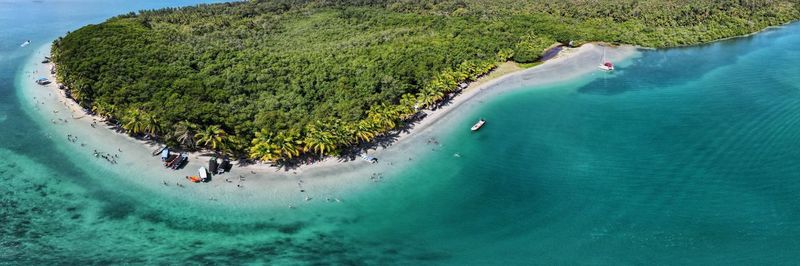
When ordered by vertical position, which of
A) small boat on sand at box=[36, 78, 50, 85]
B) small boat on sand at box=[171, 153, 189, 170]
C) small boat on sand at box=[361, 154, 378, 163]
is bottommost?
small boat on sand at box=[361, 154, 378, 163]

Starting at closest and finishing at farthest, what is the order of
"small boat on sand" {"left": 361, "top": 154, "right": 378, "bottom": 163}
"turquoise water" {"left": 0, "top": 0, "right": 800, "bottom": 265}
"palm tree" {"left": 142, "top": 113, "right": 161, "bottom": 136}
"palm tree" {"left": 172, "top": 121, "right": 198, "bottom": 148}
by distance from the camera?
"turquoise water" {"left": 0, "top": 0, "right": 800, "bottom": 265}, "palm tree" {"left": 172, "top": 121, "right": 198, "bottom": 148}, "small boat on sand" {"left": 361, "top": 154, "right": 378, "bottom": 163}, "palm tree" {"left": 142, "top": 113, "right": 161, "bottom": 136}

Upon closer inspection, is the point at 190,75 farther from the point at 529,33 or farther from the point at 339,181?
the point at 529,33

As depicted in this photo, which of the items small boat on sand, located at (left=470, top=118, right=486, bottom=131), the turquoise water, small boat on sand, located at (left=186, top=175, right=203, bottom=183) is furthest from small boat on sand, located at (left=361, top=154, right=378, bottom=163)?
small boat on sand, located at (left=186, top=175, right=203, bottom=183)

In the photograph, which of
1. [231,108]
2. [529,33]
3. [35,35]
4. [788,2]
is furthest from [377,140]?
[788,2]

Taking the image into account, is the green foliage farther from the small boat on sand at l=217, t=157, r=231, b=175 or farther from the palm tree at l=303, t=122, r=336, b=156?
the small boat on sand at l=217, t=157, r=231, b=175

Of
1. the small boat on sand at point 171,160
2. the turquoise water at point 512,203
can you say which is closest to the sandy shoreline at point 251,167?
the small boat on sand at point 171,160

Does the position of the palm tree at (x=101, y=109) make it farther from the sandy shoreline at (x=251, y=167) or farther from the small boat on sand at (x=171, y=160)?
the small boat on sand at (x=171, y=160)

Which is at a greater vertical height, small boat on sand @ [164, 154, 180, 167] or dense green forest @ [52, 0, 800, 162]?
dense green forest @ [52, 0, 800, 162]
